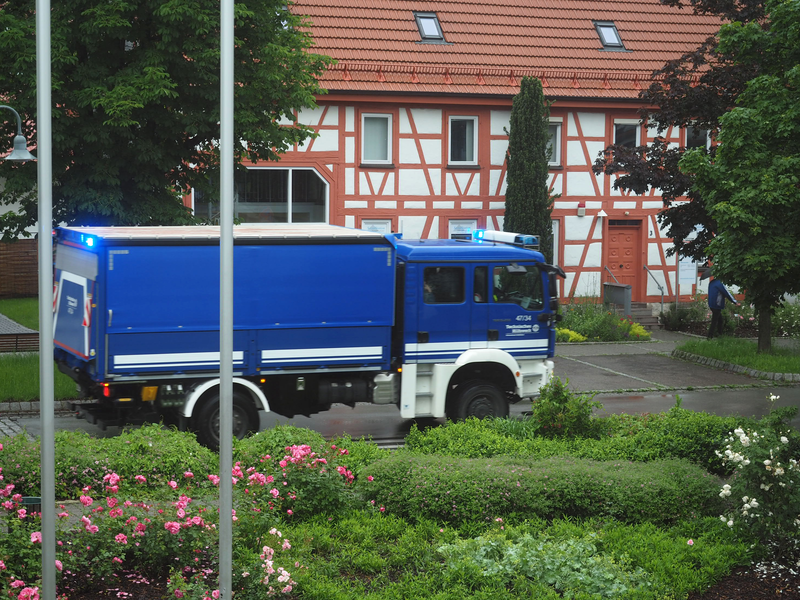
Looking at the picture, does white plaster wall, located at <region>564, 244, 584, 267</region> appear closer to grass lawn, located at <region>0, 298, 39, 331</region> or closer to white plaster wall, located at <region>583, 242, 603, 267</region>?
white plaster wall, located at <region>583, 242, 603, 267</region>

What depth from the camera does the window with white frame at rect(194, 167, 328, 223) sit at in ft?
83.2

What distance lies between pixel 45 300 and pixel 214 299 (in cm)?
633

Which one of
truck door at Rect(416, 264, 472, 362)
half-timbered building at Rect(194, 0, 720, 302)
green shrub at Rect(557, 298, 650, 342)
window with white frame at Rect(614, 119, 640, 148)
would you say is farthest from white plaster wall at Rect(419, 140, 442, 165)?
truck door at Rect(416, 264, 472, 362)

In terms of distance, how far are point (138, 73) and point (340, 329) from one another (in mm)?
5534

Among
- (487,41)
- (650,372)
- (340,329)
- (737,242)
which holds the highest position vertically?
(487,41)

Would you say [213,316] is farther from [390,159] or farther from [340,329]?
[390,159]

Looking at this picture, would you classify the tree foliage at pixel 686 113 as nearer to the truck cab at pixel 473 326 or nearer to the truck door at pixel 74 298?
the truck cab at pixel 473 326

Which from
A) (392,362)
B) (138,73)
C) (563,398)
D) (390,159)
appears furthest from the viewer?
(390,159)

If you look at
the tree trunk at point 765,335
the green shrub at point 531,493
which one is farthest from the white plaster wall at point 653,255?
the green shrub at point 531,493

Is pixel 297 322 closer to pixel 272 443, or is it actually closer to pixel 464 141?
pixel 272 443

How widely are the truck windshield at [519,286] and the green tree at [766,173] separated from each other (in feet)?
7.74

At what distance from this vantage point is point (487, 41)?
89.6 ft

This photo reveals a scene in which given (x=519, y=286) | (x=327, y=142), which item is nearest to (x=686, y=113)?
(x=519, y=286)

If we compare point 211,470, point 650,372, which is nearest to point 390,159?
point 650,372
